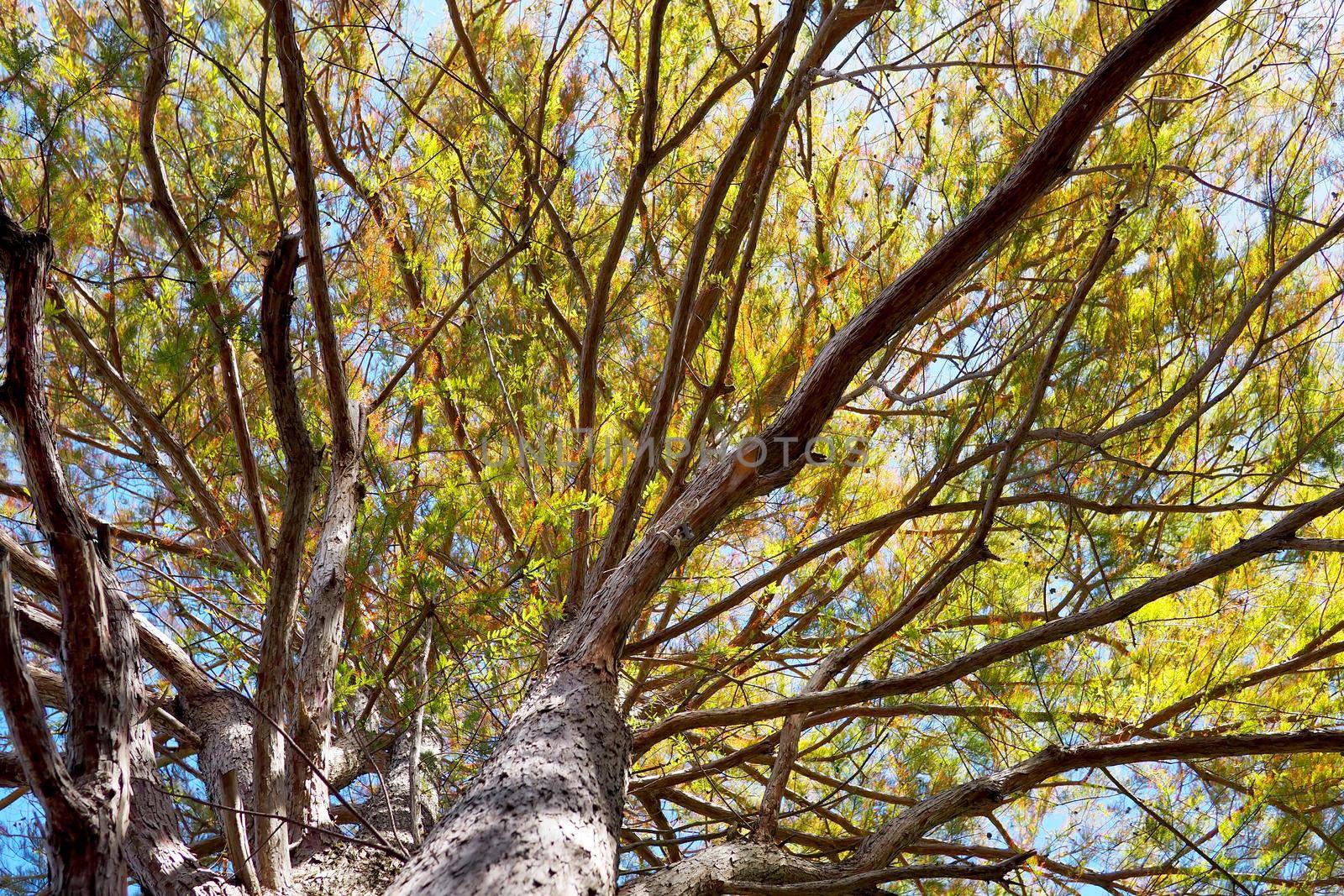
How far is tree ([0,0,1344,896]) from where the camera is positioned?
1.38 meters

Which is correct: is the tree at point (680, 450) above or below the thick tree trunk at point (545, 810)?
above

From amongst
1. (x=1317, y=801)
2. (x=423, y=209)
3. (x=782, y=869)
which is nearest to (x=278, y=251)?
(x=782, y=869)

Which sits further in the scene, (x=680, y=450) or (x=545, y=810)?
(x=680, y=450)

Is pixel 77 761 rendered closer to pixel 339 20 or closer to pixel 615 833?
pixel 615 833

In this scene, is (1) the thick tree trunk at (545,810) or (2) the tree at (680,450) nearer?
(1) the thick tree trunk at (545,810)

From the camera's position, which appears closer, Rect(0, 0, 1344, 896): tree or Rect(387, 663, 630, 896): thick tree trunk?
Rect(387, 663, 630, 896): thick tree trunk

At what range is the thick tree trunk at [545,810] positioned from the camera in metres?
0.92

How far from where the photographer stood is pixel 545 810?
105 cm

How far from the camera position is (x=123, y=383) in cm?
202

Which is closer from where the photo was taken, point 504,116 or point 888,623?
point 888,623

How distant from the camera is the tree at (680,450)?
1.38 meters

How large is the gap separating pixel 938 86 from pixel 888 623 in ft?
6.63

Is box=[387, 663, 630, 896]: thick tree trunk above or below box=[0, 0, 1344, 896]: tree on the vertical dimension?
below

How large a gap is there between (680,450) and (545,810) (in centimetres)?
145
